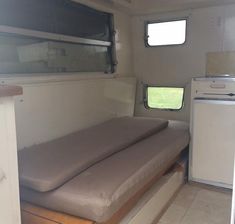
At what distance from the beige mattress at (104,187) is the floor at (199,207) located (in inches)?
17.8

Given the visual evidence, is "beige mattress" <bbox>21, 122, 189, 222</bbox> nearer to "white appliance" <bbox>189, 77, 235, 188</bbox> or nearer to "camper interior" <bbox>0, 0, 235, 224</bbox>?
"camper interior" <bbox>0, 0, 235, 224</bbox>

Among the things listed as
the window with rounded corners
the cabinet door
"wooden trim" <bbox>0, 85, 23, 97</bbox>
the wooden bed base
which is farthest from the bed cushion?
the window with rounded corners

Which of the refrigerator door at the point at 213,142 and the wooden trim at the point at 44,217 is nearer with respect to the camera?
the wooden trim at the point at 44,217

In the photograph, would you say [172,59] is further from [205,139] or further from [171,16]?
[205,139]

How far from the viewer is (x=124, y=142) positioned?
195 centimetres

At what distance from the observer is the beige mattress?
3.97 ft

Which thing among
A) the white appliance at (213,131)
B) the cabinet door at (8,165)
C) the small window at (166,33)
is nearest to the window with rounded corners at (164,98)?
the small window at (166,33)

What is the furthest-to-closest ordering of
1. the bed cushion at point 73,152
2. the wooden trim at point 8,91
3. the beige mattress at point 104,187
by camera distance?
the bed cushion at point 73,152 < the beige mattress at point 104,187 < the wooden trim at point 8,91

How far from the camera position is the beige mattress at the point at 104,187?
1209 millimetres

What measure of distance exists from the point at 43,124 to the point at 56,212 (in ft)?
2.79

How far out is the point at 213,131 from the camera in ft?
7.45

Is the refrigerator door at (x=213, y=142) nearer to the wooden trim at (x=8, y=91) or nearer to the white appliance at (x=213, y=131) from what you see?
the white appliance at (x=213, y=131)

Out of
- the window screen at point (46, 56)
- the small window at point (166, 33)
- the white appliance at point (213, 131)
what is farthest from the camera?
the small window at point (166, 33)

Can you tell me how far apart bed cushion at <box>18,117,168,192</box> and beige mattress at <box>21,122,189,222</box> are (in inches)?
1.9
